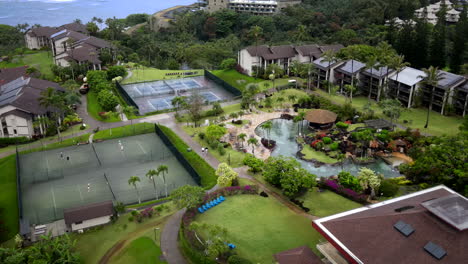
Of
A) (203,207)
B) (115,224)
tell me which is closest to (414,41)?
(203,207)

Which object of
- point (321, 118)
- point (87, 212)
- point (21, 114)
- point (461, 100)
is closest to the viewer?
point (87, 212)

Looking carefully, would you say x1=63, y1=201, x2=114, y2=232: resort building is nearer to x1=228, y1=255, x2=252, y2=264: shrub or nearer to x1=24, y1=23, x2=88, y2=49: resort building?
x1=228, y1=255, x2=252, y2=264: shrub

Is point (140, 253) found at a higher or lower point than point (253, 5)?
lower

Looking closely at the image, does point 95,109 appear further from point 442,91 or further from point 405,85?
point 442,91

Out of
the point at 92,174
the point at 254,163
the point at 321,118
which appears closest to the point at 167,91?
the point at 321,118

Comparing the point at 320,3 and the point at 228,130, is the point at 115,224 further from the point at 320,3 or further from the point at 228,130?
the point at 320,3

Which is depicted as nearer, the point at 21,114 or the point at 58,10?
the point at 21,114
